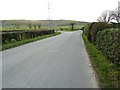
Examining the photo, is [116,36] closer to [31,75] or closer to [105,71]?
[105,71]

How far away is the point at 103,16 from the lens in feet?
371

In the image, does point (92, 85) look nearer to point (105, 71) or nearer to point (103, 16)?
point (105, 71)

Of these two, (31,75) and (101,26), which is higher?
(101,26)

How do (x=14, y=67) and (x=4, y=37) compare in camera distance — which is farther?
(x=4, y=37)

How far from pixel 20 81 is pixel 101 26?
12.6m

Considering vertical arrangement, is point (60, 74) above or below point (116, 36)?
below

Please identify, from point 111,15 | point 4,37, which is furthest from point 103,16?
point 4,37

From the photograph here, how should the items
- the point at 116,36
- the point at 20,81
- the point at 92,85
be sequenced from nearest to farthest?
1. the point at 92,85
2. the point at 20,81
3. the point at 116,36

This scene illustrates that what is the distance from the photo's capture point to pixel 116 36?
1014 centimetres

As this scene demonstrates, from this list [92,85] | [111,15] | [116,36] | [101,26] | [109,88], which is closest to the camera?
[109,88]

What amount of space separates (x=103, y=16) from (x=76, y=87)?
109 meters

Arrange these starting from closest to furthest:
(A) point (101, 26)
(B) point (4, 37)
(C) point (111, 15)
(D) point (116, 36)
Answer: (D) point (116, 36), (A) point (101, 26), (B) point (4, 37), (C) point (111, 15)

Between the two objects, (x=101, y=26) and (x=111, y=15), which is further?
(x=111, y=15)

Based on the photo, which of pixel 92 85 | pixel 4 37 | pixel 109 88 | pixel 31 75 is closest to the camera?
pixel 109 88
